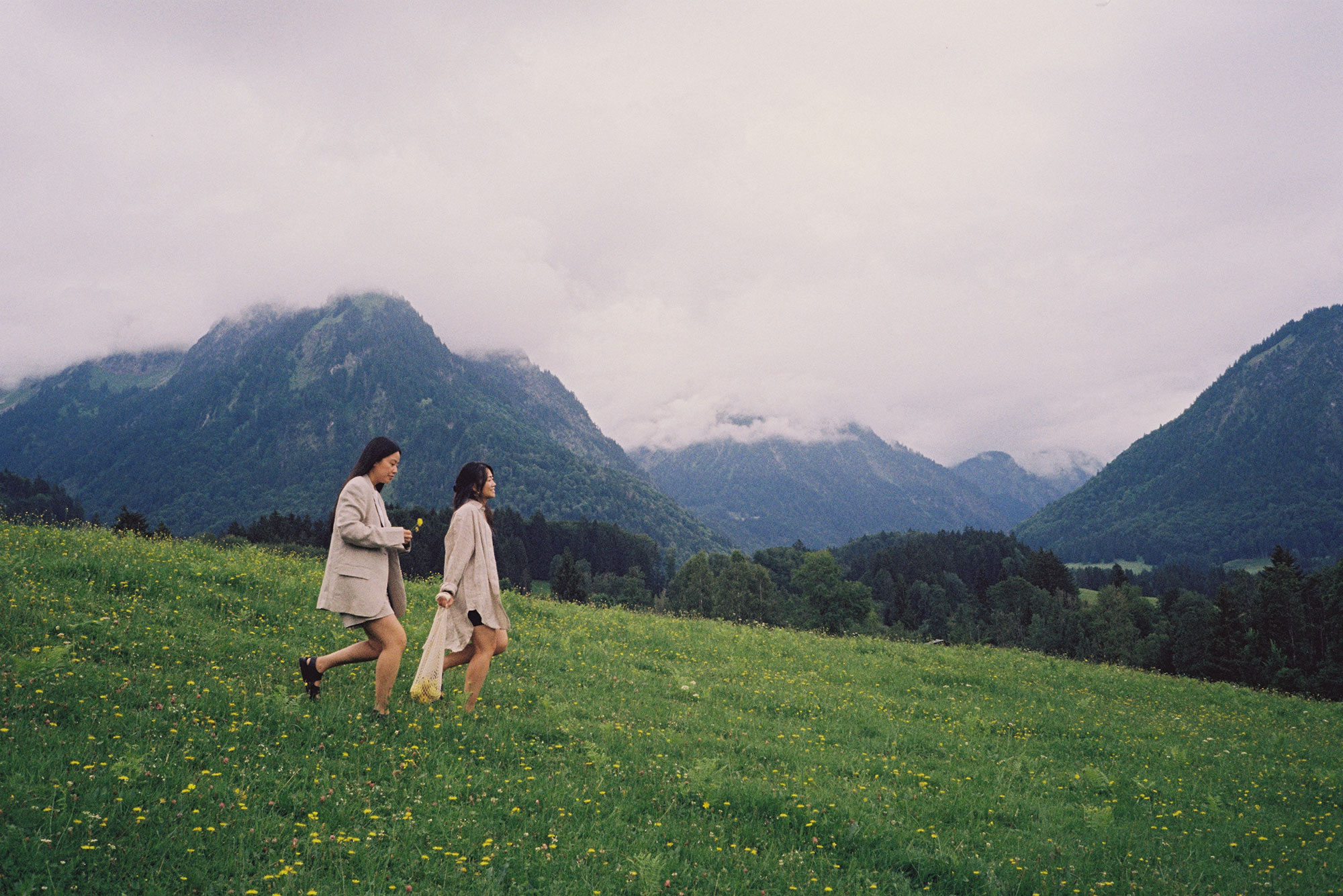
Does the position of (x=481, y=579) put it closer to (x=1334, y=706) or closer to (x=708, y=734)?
(x=708, y=734)

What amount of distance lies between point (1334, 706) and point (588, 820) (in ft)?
79.7

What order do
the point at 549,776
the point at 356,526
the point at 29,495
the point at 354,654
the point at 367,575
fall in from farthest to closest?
the point at 29,495 < the point at 354,654 < the point at 367,575 < the point at 356,526 < the point at 549,776

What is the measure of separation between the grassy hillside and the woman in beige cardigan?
0.71 metres

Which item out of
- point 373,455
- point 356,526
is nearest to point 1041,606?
point 373,455

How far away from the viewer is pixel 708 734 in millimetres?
9969

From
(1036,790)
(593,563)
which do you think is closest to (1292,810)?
(1036,790)

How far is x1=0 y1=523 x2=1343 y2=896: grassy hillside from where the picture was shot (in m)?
5.01

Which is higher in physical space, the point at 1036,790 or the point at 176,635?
the point at 176,635

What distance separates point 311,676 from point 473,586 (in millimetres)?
2095

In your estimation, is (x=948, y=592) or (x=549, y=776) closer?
(x=549, y=776)

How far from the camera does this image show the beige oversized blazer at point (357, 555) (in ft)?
24.8

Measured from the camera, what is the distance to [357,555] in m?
7.71

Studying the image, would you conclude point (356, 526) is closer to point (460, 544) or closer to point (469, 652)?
point (460, 544)

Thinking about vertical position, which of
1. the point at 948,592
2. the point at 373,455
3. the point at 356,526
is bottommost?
the point at 948,592
